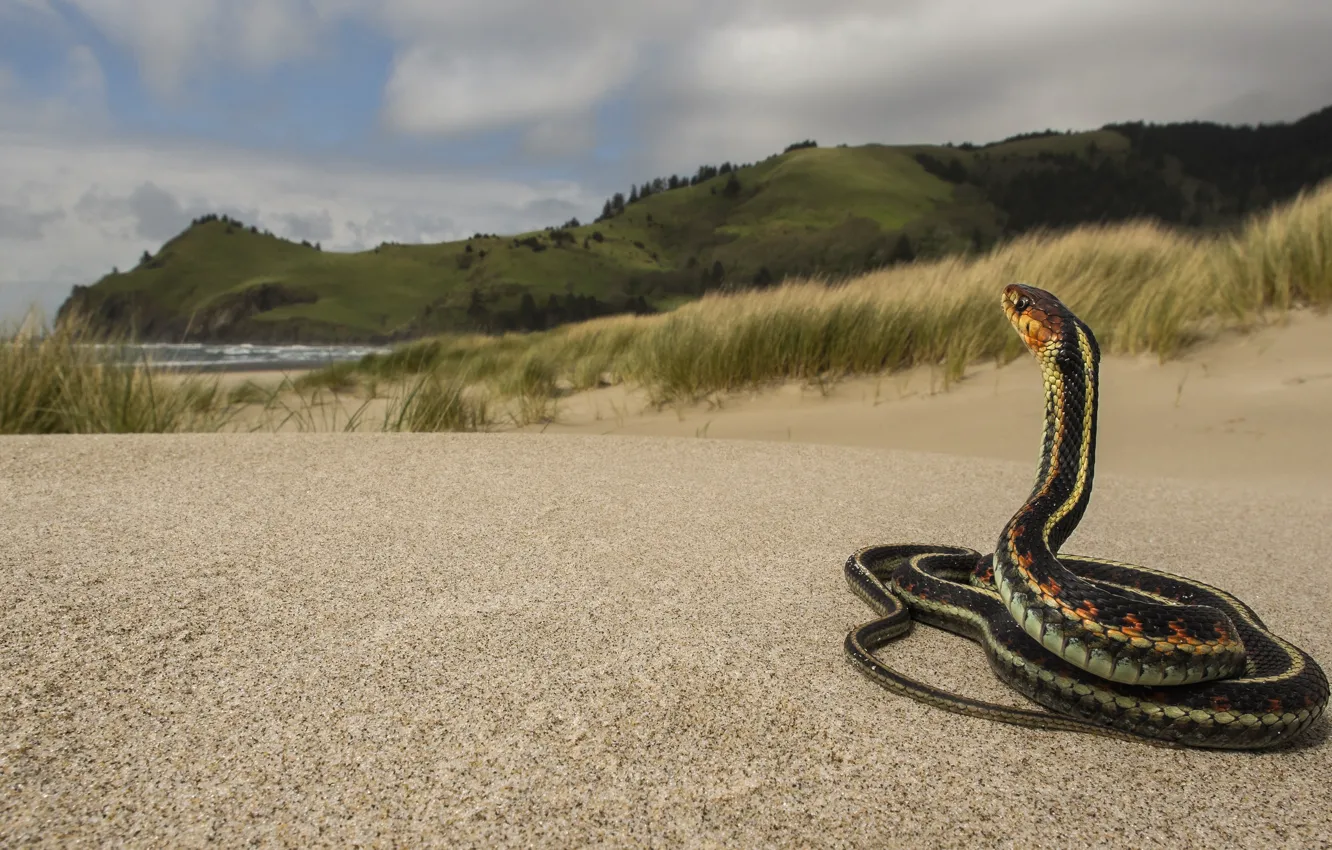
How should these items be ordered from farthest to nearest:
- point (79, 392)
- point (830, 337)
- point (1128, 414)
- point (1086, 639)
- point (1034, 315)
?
point (830, 337) < point (1128, 414) < point (79, 392) < point (1034, 315) < point (1086, 639)

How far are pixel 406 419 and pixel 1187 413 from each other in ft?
19.1

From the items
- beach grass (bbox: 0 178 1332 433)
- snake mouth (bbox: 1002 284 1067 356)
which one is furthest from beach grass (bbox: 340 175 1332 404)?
snake mouth (bbox: 1002 284 1067 356)

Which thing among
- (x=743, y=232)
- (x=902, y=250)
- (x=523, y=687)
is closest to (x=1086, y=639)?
(x=523, y=687)

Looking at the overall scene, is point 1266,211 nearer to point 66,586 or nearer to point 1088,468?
point 1088,468

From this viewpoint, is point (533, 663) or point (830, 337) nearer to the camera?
point (533, 663)

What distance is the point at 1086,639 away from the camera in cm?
153

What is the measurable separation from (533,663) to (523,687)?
0.11 metres

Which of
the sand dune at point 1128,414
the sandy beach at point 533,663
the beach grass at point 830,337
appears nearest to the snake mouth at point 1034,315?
the sandy beach at point 533,663

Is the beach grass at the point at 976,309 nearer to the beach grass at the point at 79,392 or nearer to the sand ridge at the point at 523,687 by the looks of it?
the beach grass at the point at 79,392

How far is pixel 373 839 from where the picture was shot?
1185mm

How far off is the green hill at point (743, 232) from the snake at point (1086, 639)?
3819 centimetres

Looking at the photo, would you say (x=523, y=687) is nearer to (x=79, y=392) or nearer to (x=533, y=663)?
(x=533, y=663)

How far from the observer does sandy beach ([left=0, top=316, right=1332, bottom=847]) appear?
50.4 inches

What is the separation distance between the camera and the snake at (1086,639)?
1.52 metres
